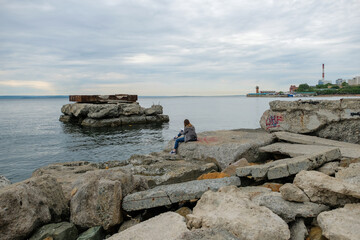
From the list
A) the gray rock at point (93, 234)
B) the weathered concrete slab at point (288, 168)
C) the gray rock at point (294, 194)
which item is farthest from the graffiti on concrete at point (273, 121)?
the gray rock at point (93, 234)

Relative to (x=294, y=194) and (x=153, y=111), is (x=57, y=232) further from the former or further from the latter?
(x=153, y=111)

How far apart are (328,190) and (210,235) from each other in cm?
199

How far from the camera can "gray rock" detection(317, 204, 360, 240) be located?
2.84 m

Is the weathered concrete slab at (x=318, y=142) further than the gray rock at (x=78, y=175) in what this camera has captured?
Yes

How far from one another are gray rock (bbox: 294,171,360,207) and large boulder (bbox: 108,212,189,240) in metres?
1.95

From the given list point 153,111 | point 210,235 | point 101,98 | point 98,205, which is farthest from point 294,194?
point 101,98

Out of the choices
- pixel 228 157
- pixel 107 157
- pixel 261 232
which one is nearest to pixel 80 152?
pixel 107 157

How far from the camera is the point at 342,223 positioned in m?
3.04

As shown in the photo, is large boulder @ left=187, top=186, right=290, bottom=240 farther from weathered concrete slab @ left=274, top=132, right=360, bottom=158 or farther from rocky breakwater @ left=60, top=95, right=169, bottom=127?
rocky breakwater @ left=60, top=95, right=169, bottom=127

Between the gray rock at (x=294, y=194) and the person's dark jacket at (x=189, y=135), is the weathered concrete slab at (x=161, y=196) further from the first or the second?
the person's dark jacket at (x=189, y=135)

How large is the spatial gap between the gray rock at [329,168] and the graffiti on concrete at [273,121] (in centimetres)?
502

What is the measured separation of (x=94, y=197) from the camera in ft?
13.8

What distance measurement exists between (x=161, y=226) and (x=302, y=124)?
7.76m

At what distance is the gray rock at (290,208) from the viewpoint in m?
3.45
